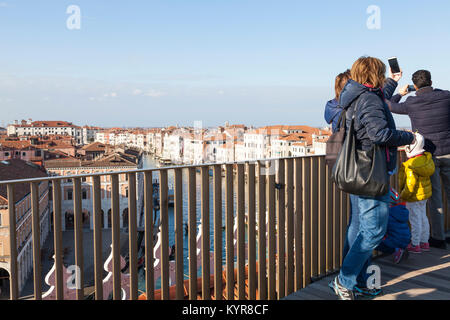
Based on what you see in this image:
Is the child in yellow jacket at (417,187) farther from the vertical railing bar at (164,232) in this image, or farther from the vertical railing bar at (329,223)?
the vertical railing bar at (164,232)

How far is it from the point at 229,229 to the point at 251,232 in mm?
181

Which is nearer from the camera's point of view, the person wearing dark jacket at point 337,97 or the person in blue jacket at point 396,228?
the person wearing dark jacket at point 337,97

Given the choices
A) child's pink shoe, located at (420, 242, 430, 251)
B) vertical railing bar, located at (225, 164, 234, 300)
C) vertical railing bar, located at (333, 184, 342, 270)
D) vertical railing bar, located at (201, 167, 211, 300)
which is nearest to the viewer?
vertical railing bar, located at (201, 167, 211, 300)

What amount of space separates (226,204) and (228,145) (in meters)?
Answer: 69.0

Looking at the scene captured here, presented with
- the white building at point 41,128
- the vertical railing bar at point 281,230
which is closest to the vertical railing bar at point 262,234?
the vertical railing bar at point 281,230

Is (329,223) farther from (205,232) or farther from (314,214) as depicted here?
(205,232)

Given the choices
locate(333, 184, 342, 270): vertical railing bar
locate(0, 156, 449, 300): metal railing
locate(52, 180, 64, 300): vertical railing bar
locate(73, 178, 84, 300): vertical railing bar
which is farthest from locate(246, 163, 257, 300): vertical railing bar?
locate(52, 180, 64, 300): vertical railing bar

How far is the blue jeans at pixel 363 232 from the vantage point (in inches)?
104

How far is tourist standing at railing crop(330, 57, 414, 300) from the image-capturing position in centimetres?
247

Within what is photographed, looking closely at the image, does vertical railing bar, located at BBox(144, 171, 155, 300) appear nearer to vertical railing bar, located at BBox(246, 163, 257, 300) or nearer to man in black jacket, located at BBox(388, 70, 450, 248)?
vertical railing bar, located at BBox(246, 163, 257, 300)

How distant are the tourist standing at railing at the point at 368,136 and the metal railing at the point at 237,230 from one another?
1.75 feet

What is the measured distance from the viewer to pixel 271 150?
72.9 metres

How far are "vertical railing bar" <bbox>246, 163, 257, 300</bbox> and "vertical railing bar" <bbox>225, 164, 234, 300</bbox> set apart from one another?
138mm

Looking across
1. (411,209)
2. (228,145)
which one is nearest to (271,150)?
(228,145)
